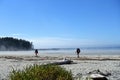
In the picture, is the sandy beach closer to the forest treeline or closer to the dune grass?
the dune grass

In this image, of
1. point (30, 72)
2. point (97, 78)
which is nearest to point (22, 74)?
point (30, 72)

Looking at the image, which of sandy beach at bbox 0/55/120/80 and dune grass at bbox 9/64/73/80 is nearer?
dune grass at bbox 9/64/73/80

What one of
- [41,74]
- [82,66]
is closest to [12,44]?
[82,66]

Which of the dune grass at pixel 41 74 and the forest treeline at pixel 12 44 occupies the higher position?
the forest treeline at pixel 12 44

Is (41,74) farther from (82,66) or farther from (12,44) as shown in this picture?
(12,44)

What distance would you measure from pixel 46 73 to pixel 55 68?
754 mm

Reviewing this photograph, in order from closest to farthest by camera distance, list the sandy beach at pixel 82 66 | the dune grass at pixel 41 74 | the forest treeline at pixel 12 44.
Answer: the dune grass at pixel 41 74, the sandy beach at pixel 82 66, the forest treeline at pixel 12 44

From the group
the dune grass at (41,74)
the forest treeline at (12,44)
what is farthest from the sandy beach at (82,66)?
the forest treeline at (12,44)

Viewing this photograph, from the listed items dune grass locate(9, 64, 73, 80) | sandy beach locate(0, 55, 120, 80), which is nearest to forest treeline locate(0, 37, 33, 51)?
sandy beach locate(0, 55, 120, 80)

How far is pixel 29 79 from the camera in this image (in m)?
8.55

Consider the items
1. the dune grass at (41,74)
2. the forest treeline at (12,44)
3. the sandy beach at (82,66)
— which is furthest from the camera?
the forest treeline at (12,44)

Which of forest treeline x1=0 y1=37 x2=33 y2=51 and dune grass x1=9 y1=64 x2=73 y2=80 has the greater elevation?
forest treeline x1=0 y1=37 x2=33 y2=51

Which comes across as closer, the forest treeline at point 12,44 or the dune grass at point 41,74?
the dune grass at point 41,74

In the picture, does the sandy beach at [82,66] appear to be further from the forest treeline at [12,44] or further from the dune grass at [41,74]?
the forest treeline at [12,44]
